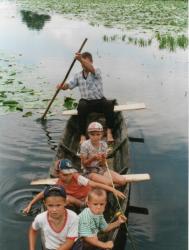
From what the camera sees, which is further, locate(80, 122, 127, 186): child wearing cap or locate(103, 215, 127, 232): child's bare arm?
locate(80, 122, 127, 186): child wearing cap

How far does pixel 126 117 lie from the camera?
439 inches

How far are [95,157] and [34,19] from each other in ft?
70.1

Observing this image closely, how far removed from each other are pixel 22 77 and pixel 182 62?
6.21 metres

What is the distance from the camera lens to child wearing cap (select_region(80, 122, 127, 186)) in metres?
6.39

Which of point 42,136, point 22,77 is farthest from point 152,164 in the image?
point 22,77

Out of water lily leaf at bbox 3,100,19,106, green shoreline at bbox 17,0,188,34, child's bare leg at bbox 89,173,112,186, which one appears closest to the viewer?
child's bare leg at bbox 89,173,112,186

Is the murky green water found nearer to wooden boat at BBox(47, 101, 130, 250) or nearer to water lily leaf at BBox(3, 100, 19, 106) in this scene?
water lily leaf at BBox(3, 100, 19, 106)

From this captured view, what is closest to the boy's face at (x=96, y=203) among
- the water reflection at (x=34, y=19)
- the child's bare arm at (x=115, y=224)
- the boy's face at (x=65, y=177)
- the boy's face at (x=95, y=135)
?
the child's bare arm at (x=115, y=224)

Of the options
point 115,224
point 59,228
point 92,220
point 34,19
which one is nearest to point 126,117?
point 115,224

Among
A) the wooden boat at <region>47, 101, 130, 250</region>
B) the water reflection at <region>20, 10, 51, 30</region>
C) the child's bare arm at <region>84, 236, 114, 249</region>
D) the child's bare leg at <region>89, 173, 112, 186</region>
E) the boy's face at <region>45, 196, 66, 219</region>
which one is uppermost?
the boy's face at <region>45, 196, 66, 219</region>

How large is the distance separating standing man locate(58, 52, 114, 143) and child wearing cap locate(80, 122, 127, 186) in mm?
1612

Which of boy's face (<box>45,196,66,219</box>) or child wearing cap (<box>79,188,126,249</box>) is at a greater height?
boy's face (<box>45,196,66,219</box>)

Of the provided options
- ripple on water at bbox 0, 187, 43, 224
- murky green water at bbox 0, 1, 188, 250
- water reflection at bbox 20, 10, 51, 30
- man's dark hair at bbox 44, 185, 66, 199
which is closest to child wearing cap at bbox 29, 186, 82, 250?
man's dark hair at bbox 44, 185, 66, 199

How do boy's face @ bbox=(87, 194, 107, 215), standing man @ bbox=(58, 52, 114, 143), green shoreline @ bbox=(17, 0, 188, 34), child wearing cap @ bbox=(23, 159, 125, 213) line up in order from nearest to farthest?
boy's face @ bbox=(87, 194, 107, 215)
child wearing cap @ bbox=(23, 159, 125, 213)
standing man @ bbox=(58, 52, 114, 143)
green shoreline @ bbox=(17, 0, 188, 34)
